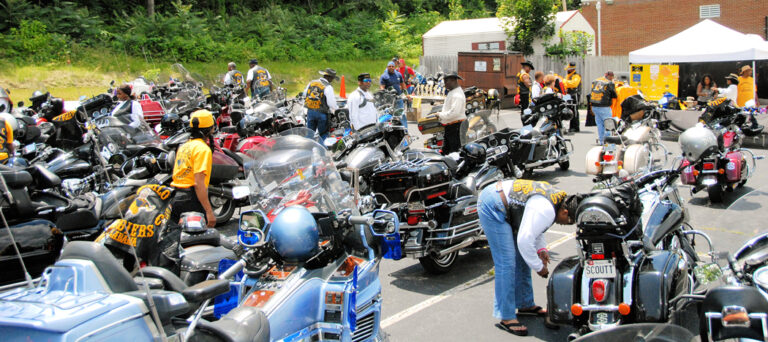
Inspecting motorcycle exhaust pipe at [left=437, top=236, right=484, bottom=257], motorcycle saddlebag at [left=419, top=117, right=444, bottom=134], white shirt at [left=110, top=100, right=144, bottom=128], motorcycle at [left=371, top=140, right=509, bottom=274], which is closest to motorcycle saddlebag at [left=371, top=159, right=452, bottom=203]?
motorcycle at [left=371, top=140, right=509, bottom=274]

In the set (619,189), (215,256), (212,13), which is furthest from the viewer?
(212,13)

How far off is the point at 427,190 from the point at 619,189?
2355mm

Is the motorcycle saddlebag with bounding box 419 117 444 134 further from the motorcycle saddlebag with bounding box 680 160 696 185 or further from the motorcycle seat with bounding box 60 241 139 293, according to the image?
the motorcycle seat with bounding box 60 241 139 293

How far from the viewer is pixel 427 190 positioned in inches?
267

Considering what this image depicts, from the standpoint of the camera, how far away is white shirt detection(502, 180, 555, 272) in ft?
16.0

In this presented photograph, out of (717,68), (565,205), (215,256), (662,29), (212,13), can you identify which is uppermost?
(212,13)

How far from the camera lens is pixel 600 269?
15.1 feet

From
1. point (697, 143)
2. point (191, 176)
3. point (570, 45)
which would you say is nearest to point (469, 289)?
point (191, 176)

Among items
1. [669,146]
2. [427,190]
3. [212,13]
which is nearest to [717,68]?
[669,146]

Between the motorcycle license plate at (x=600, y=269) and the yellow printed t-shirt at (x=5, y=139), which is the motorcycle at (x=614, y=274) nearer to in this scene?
the motorcycle license plate at (x=600, y=269)

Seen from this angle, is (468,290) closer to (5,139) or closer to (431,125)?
(431,125)

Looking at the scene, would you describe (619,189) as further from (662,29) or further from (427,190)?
(662,29)

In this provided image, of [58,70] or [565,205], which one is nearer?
[565,205]

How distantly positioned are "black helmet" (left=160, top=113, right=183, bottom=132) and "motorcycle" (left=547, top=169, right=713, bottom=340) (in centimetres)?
941
